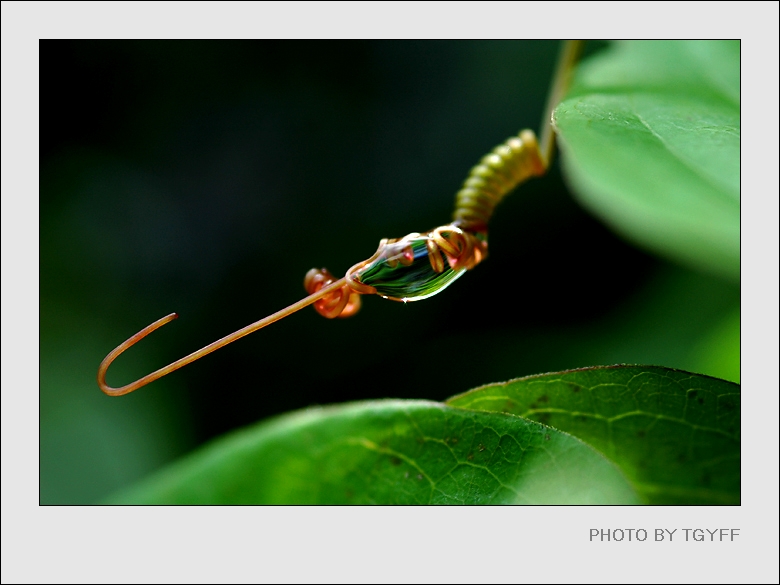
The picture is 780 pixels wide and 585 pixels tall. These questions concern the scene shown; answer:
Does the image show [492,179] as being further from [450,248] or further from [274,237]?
[274,237]

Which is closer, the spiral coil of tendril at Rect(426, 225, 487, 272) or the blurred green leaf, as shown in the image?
the spiral coil of tendril at Rect(426, 225, 487, 272)

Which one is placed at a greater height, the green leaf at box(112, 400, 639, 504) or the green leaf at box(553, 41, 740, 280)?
the green leaf at box(553, 41, 740, 280)

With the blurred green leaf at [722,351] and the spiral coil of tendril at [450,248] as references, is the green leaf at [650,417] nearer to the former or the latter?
the spiral coil of tendril at [450,248]

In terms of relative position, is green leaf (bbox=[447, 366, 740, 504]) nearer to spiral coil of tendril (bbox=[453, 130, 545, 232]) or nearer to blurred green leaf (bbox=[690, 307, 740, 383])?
spiral coil of tendril (bbox=[453, 130, 545, 232])

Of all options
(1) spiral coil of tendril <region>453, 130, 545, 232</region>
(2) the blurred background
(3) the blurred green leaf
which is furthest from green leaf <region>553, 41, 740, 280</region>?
(2) the blurred background

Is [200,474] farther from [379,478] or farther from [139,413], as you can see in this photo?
[139,413]

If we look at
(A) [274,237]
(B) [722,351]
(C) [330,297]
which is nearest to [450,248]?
(C) [330,297]
